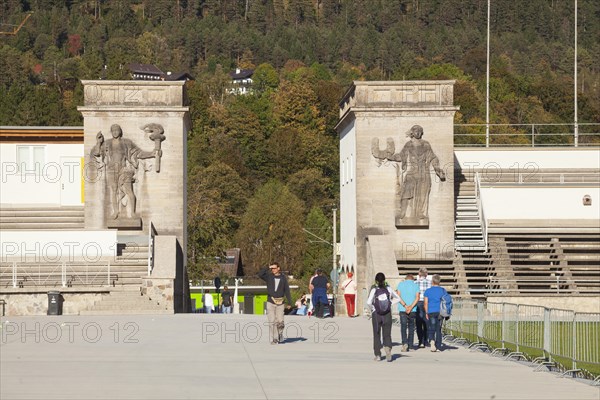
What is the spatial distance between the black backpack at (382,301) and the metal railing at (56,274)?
1787 centimetres

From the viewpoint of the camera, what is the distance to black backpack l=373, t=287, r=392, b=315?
25.0 metres

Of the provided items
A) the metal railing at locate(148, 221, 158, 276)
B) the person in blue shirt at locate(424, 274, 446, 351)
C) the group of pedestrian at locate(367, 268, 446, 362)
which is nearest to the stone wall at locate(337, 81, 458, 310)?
the metal railing at locate(148, 221, 158, 276)

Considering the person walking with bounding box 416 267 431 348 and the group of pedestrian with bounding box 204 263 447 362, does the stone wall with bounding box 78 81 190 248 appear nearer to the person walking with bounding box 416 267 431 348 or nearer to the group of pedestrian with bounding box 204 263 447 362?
the group of pedestrian with bounding box 204 263 447 362

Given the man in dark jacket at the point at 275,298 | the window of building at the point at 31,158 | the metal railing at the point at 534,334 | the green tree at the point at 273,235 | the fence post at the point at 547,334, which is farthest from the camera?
the green tree at the point at 273,235

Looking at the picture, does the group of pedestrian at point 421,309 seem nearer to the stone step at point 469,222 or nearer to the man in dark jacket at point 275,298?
the man in dark jacket at point 275,298

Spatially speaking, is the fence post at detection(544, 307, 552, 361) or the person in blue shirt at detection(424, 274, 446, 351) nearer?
the fence post at detection(544, 307, 552, 361)

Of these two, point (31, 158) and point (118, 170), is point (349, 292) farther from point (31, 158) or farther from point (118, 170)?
point (31, 158)

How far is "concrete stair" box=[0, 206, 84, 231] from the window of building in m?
1.56

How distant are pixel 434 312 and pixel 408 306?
497mm

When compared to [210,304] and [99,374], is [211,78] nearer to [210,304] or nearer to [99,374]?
[210,304]

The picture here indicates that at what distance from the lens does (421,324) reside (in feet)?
92.6

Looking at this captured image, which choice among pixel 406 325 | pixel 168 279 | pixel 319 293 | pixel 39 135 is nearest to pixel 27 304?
pixel 168 279

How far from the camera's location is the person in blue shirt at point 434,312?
27297 mm

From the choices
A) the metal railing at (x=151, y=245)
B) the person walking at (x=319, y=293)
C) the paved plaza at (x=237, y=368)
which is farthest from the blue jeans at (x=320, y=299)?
the metal railing at (x=151, y=245)
